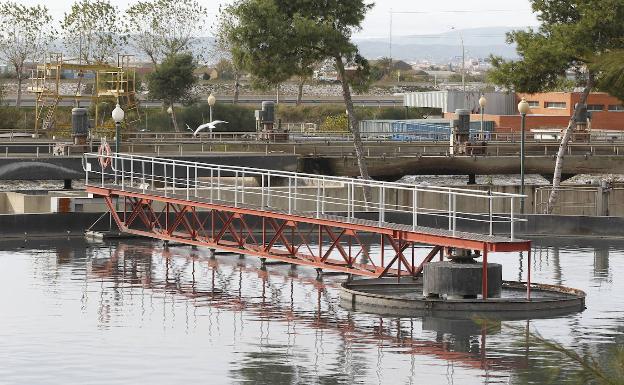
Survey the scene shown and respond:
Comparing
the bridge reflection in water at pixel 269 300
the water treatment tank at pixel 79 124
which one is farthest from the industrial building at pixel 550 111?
the bridge reflection in water at pixel 269 300

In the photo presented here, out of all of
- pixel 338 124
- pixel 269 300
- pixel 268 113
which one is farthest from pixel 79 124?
pixel 338 124

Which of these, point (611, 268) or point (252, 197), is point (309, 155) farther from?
point (611, 268)

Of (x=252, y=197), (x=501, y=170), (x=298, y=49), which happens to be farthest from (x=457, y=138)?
(x=252, y=197)

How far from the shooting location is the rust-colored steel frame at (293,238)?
3531 centimetres

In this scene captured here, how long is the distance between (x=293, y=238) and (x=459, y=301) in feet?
31.0

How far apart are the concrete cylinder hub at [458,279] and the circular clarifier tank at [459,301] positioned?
0.67ft

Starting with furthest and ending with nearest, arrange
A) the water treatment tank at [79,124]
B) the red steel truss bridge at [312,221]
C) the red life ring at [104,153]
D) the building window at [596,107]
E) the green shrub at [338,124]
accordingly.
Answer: the building window at [596,107]
the green shrub at [338,124]
the water treatment tank at [79,124]
the red life ring at [104,153]
the red steel truss bridge at [312,221]

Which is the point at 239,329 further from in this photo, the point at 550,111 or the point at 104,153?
the point at 550,111

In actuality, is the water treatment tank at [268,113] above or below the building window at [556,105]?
below

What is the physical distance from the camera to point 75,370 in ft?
84.6

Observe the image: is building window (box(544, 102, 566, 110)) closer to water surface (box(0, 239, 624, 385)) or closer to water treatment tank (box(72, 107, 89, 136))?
water treatment tank (box(72, 107, 89, 136))

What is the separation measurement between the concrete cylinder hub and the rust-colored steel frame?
0.37 metres

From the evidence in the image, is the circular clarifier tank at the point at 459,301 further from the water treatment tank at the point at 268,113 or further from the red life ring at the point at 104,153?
the water treatment tank at the point at 268,113

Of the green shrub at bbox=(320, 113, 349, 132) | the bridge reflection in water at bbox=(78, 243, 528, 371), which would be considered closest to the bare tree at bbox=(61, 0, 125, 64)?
the green shrub at bbox=(320, 113, 349, 132)
